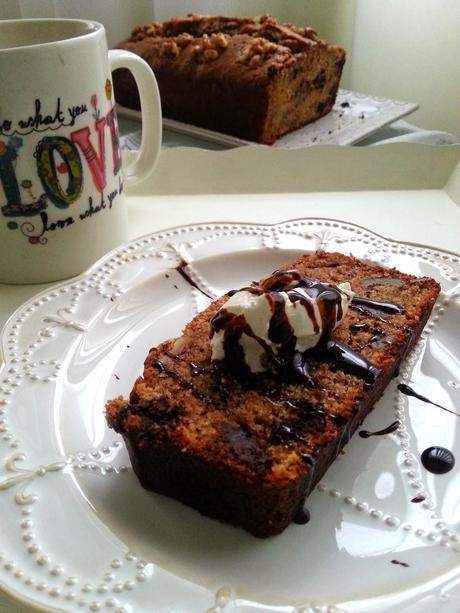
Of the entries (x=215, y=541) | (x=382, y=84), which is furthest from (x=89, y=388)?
(x=382, y=84)

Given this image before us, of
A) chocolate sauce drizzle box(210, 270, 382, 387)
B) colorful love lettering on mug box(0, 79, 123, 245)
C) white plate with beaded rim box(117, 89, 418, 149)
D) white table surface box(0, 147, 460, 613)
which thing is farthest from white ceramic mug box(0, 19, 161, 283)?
white plate with beaded rim box(117, 89, 418, 149)

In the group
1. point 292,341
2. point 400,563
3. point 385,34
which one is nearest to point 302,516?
point 400,563

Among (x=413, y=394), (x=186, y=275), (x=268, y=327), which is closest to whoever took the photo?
(x=268, y=327)

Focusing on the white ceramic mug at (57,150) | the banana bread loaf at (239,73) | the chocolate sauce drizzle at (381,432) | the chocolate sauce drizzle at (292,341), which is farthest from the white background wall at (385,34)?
the chocolate sauce drizzle at (381,432)

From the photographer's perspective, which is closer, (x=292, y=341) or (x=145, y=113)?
(x=292, y=341)

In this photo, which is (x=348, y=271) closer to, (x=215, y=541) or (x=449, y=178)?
(x=215, y=541)

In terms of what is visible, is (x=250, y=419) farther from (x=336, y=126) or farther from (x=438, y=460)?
(x=336, y=126)
